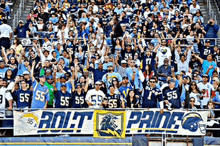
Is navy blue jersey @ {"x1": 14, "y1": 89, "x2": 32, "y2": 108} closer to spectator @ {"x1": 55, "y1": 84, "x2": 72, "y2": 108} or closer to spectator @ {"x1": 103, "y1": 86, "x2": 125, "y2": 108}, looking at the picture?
spectator @ {"x1": 55, "y1": 84, "x2": 72, "y2": 108}

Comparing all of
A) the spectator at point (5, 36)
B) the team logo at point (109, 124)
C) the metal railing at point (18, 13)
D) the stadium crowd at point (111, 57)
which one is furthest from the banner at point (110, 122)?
the metal railing at point (18, 13)

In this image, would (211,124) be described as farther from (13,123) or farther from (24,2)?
(24,2)

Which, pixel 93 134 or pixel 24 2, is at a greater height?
pixel 24 2

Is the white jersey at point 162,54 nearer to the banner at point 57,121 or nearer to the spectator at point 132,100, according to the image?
the spectator at point 132,100

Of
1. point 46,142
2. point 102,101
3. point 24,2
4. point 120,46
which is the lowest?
point 46,142

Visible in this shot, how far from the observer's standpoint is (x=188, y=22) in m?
23.3

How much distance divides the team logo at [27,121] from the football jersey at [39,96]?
15.7 inches

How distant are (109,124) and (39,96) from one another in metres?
2.31

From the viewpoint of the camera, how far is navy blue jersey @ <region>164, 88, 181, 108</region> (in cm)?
1717

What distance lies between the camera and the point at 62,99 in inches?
679

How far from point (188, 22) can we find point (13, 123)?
9.34m

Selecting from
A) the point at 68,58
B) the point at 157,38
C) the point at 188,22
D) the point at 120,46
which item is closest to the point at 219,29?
the point at 188,22

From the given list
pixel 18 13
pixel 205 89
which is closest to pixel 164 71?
pixel 205 89

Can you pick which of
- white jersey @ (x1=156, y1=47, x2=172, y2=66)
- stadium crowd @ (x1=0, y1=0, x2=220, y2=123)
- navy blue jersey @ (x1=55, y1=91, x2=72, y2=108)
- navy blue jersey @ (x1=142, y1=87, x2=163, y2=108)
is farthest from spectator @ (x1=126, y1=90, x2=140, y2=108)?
white jersey @ (x1=156, y1=47, x2=172, y2=66)
